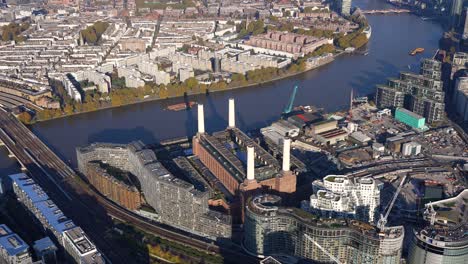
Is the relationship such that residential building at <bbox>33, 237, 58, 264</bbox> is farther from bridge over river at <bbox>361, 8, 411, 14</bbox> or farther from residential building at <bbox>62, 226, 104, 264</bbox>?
bridge over river at <bbox>361, 8, 411, 14</bbox>

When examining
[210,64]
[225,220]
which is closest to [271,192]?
[225,220]

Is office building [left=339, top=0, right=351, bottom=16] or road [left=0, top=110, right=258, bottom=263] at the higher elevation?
office building [left=339, top=0, right=351, bottom=16]

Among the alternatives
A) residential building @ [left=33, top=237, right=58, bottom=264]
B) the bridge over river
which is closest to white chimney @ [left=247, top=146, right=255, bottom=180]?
residential building @ [left=33, top=237, right=58, bottom=264]

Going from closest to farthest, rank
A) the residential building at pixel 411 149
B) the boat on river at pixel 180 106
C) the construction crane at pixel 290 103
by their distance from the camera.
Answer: the residential building at pixel 411 149
the construction crane at pixel 290 103
the boat on river at pixel 180 106

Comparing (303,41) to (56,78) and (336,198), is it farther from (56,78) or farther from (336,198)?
(336,198)

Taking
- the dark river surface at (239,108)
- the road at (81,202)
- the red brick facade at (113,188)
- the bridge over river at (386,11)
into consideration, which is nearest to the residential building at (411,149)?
the dark river surface at (239,108)

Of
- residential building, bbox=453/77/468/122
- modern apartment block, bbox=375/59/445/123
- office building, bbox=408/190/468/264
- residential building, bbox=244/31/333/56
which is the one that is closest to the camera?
office building, bbox=408/190/468/264

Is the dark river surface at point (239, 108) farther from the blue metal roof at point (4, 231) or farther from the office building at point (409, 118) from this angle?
the blue metal roof at point (4, 231)

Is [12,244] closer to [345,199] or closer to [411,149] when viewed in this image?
[345,199]
